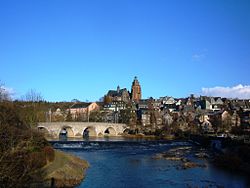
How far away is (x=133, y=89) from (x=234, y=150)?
121436 mm

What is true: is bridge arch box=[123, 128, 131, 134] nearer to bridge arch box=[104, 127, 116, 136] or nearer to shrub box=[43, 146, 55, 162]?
bridge arch box=[104, 127, 116, 136]

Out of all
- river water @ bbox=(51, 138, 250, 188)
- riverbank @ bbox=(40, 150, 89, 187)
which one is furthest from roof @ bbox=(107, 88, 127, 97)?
riverbank @ bbox=(40, 150, 89, 187)

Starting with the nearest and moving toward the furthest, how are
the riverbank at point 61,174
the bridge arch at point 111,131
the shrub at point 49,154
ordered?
the riverbank at point 61,174 < the shrub at point 49,154 < the bridge arch at point 111,131

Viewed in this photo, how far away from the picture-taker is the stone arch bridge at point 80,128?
77062 millimetres

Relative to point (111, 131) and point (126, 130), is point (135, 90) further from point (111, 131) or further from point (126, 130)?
point (111, 131)

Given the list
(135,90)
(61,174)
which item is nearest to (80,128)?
(61,174)

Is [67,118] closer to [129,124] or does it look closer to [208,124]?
[129,124]

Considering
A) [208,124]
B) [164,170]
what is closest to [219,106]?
[208,124]

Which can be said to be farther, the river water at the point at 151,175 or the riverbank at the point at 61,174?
the river water at the point at 151,175


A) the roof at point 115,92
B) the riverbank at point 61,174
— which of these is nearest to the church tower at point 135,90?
the roof at point 115,92

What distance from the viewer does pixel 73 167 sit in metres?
31.5

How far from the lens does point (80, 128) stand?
8438 centimetres

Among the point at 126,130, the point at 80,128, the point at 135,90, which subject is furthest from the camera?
the point at 135,90

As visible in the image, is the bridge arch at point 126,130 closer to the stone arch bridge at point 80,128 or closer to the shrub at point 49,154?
the stone arch bridge at point 80,128
